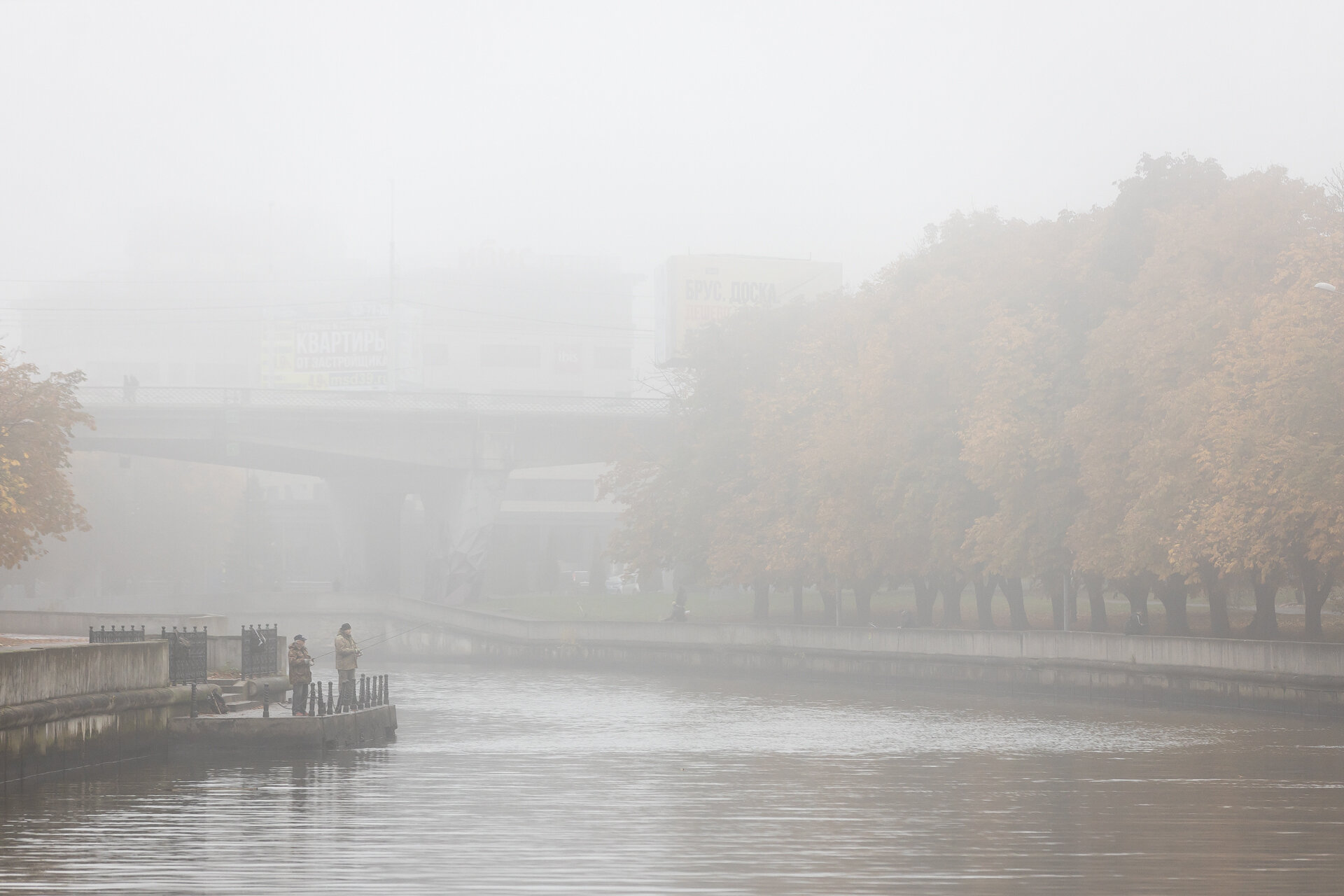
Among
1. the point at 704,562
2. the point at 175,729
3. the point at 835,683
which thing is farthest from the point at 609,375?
the point at 175,729

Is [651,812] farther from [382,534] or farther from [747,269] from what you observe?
[747,269]

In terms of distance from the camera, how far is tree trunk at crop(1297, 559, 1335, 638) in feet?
140

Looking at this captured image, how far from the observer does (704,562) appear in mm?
72938

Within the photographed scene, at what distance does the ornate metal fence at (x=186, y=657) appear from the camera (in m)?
32.9

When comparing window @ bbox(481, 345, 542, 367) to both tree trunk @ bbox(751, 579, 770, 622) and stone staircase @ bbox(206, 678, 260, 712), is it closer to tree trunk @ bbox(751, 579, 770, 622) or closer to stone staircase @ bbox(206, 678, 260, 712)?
tree trunk @ bbox(751, 579, 770, 622)

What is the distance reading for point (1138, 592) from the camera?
52438 mm

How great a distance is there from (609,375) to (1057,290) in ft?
356

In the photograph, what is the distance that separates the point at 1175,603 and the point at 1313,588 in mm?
8391

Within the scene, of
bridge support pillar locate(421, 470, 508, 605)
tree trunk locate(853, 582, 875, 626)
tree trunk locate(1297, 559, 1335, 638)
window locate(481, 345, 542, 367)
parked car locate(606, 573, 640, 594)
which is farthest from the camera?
window locate(481, 345, 542, 367)

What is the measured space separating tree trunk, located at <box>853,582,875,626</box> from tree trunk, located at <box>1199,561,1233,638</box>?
1692 centimetres

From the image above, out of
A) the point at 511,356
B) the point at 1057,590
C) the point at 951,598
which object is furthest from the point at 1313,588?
the point at 511,356

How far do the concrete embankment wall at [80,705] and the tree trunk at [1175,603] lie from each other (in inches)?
1176

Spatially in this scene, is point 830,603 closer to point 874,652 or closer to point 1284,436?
point 874,652

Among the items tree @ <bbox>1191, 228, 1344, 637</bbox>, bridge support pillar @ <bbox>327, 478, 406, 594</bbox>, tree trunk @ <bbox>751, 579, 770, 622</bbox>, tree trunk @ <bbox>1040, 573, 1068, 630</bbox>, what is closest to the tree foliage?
tree @ <bbox>1191, 228, 1344, 637</bbox>
